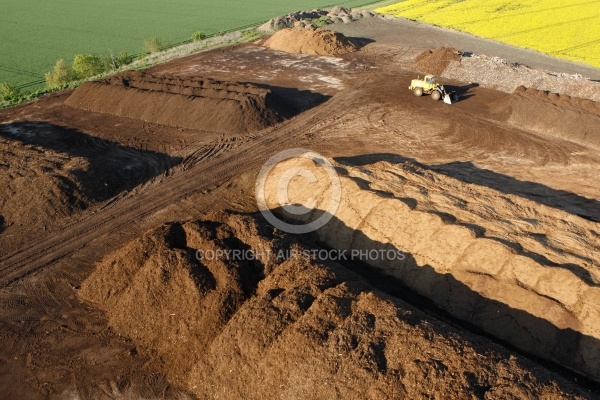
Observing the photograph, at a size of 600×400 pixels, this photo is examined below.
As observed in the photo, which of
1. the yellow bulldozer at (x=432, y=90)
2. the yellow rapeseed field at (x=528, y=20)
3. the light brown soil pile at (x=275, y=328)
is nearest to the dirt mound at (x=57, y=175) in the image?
the light brown soil pile at (x=275, y=328)

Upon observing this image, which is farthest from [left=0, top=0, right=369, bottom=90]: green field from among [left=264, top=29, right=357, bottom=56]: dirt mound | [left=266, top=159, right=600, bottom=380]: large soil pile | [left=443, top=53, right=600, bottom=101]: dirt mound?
[left=266, top=159, right=600, bottom=380]: large soil pile

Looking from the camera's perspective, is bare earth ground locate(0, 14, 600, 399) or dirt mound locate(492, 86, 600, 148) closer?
bare earth ground locate(0, 14, 600, 399)

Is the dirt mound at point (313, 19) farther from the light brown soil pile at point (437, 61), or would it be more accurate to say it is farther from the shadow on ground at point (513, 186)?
the shadow on ground at point (513, 186)

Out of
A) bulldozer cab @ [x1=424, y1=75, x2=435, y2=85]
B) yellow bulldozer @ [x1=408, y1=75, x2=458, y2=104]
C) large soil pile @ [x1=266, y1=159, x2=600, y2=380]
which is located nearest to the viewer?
large soil pile @ [x1=266, y1=159, x2=600, y2=380]

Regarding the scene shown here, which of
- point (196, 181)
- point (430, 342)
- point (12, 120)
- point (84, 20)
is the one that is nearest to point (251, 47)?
point (12, 120)

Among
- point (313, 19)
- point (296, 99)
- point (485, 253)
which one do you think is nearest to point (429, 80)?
point (296, 99)

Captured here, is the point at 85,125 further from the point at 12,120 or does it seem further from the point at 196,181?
the point at 196,181

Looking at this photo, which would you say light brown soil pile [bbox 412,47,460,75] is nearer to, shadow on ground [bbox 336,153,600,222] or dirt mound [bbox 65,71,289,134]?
dirt mound [bbox 65,71,289,134]
